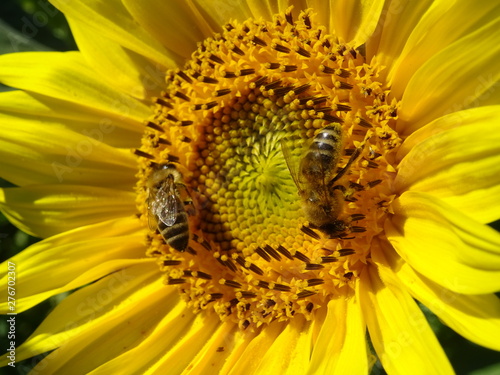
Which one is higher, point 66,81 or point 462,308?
point 66,81

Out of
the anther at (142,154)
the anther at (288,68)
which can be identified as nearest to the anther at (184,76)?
the anther at (142,154)

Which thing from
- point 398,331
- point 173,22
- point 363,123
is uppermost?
point 173,22

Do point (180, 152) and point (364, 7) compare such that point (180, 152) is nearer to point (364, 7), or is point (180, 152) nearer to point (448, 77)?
point (364, 7)

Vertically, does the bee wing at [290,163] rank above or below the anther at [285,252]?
above

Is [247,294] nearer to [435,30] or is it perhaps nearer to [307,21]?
[307,21]

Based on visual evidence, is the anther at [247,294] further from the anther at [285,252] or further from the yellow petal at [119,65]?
the yellow petal at [119,65]

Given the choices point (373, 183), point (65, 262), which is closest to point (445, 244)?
point (373, 183)

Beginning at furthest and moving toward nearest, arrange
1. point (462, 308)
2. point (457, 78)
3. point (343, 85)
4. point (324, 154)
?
point (343, 85) < point (324, 154) < point (457, 78) < point (462, 308)

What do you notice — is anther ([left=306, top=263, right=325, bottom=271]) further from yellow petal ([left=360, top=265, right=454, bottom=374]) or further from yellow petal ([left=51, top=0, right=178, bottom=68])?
yellow petal ([left=51, top=0, right=178, bottom=68])
